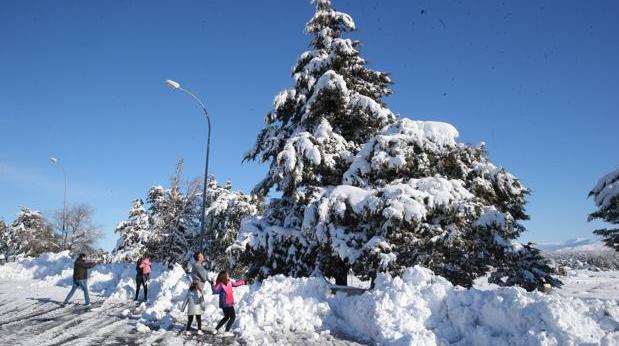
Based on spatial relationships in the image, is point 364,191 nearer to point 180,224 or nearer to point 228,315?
point 228,315

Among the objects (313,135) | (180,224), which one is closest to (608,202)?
(313,135)

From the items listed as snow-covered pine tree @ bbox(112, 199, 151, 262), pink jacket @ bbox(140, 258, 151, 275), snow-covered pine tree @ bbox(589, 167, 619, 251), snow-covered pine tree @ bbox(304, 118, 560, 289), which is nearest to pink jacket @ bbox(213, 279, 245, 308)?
snow-covered pine tree @ bbox(304, 118, 560, 289)

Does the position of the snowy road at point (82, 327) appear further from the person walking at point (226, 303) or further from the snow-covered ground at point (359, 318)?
the person walking at point (226, 303)

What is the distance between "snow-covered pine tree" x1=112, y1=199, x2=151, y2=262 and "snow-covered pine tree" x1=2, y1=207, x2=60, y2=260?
74.8 feet

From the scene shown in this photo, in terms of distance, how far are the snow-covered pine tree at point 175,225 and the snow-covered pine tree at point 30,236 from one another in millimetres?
24952

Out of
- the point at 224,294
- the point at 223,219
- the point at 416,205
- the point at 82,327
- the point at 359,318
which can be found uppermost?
the point at 223,219

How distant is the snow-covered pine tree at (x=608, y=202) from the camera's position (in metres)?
15.8

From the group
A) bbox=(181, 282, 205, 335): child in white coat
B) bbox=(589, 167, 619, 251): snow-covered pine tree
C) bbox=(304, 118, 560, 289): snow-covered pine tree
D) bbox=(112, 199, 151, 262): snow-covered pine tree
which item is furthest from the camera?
bbox=(112, 199, 151, 262): snow-covered pine tree

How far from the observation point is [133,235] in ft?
115

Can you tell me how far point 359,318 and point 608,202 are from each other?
11.2 meters

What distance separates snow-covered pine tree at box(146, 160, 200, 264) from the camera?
112 feet

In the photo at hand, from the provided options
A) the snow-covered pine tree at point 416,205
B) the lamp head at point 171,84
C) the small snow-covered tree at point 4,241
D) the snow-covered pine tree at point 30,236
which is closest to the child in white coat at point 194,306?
the snow-covered pine tree at point 416,205

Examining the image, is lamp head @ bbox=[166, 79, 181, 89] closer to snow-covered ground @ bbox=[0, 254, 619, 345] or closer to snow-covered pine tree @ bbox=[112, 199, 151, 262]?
snow-covered ground @ bbox=[0, 254, 619, 345]

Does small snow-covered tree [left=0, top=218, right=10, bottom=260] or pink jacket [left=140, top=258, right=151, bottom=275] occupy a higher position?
small snow-covered tree [left=0, top=218, right=10, bottom=260]
